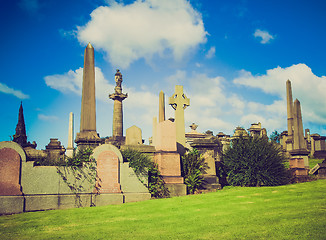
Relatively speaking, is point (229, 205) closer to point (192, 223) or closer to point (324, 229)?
point (192, 223)

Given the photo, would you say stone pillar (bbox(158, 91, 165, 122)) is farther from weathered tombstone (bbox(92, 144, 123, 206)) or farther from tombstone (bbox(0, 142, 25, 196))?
tombstone (bbox(0, 142, 25, 196))

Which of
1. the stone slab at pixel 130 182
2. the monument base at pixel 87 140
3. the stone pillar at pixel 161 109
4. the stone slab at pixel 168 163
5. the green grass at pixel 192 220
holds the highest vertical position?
the stone pillar at pixel 161 109

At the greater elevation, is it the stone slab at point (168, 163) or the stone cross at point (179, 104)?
the stone cross at point (179, 104)

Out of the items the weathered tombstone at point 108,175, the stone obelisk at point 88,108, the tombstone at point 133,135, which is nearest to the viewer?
the weathered tombstone at point 108,175

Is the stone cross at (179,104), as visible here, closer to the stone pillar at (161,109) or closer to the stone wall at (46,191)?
the stone pillar at (161,109)

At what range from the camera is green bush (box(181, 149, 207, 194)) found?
11.4 m

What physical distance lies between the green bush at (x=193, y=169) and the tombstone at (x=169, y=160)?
1.51 ft

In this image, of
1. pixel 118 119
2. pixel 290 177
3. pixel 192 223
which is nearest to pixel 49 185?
pixel 192 223

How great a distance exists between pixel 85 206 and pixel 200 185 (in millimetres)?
5145

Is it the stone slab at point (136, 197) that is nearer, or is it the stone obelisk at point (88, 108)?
the stone slab at point (136, 197)

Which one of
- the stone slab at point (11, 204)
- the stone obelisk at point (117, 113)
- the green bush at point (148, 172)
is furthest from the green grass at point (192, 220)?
the stone obelisk at point (117, 113)

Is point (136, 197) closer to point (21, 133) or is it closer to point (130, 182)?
point (130, 182)

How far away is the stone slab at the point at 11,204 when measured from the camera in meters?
8.36

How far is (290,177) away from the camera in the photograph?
41.3ft
